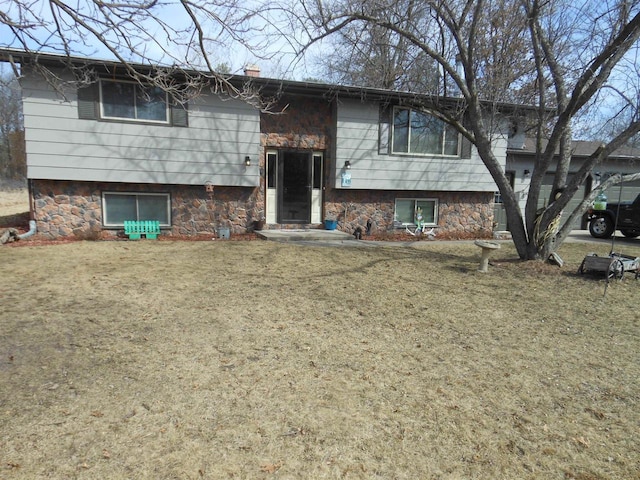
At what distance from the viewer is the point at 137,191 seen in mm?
10445

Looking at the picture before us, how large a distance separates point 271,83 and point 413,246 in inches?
209

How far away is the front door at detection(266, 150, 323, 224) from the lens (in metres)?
11.6

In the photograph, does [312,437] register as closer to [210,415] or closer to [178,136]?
[210,415]

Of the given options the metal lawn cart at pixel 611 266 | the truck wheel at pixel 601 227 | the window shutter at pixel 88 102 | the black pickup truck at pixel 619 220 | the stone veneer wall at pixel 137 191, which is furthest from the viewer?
the truck wheel at pixel 601 227

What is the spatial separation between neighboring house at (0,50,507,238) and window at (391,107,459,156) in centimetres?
3

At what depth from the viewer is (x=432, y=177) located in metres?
12.5

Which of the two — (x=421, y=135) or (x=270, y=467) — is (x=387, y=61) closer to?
(x=421, y=135)

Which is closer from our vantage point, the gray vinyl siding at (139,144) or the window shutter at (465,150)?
the gray vinyl siding at (139,144)

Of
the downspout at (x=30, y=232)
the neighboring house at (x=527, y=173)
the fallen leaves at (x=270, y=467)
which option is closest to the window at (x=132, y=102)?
the downspout at (x=30, y=232)

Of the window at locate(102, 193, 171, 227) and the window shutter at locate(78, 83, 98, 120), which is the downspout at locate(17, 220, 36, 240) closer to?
the window at locate(102, 193, 171, 227)

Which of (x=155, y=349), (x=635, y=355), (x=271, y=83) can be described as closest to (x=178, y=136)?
(x=271, y=83)

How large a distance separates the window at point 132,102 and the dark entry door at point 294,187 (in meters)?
3.22

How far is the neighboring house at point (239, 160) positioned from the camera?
9578 millimetres

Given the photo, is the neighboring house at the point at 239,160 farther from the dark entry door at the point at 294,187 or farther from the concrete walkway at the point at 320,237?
the concrete walkway at the point at 320,237
